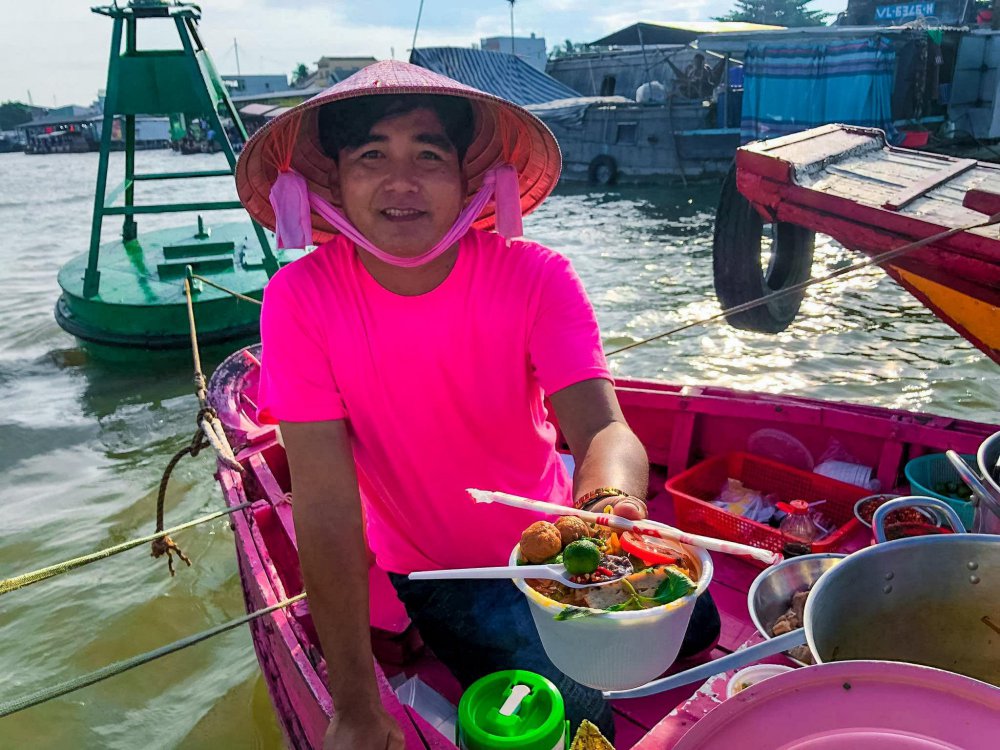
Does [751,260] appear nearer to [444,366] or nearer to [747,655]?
[444,366]

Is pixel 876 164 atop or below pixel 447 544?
atop

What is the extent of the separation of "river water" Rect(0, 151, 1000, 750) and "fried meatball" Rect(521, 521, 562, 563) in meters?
3.04

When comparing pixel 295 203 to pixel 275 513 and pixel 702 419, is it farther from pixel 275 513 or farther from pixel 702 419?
pixel 702 419

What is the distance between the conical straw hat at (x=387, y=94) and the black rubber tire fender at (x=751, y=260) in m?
4.20

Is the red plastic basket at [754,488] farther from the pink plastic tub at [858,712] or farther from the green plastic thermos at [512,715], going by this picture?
the pink plastic tub at [858,712]

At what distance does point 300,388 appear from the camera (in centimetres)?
179

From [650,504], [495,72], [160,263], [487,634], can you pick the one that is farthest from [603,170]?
[487,634]

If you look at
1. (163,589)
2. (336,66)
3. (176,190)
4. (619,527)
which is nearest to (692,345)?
(163,589)

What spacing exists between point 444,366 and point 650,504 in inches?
87.5

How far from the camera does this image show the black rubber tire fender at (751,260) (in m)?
5.99

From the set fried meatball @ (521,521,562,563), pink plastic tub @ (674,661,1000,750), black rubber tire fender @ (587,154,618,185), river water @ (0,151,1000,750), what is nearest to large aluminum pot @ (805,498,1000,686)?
pink plastic tub @ (674,661,1000,750)

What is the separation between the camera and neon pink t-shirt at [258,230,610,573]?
1851mm

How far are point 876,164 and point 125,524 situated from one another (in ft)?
22.3

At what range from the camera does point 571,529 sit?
1254 mm
